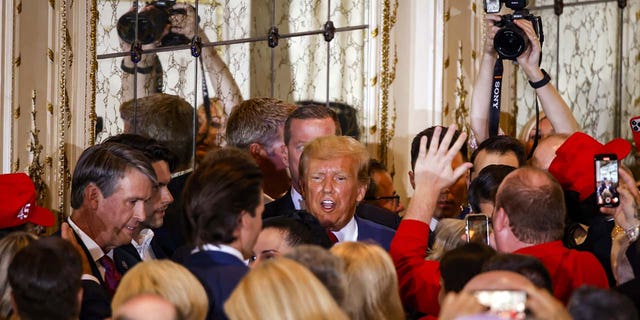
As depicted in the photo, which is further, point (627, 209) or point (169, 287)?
point (627, 209)

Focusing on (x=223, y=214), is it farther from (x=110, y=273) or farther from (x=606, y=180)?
(x=606, y=180)

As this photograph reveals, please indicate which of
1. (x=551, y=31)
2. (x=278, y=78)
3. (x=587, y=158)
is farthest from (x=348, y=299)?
(x=551, y=31)

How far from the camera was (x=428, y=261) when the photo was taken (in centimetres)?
415

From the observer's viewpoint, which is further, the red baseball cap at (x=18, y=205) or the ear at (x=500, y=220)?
the red baseball cap at (x=18, y=205)

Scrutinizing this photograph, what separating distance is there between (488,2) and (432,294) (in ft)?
6.41

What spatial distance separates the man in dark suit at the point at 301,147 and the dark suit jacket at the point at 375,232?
0.27 m

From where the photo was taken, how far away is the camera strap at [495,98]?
18.6 ft

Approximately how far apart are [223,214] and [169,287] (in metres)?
0.45

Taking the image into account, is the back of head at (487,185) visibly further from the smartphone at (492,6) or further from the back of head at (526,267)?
the back of head at (526,267)

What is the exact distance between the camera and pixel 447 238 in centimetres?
441

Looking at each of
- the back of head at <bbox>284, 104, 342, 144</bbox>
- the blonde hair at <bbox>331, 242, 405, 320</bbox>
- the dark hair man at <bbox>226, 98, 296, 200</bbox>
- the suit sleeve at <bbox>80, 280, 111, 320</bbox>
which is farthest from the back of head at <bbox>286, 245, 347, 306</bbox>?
the dark hair man at <bbox>226, 98, 296, 200</bbox>

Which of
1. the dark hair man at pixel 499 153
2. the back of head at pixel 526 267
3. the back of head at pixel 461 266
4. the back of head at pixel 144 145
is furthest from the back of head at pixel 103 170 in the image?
Result: the dark hair man at pixel 499 153

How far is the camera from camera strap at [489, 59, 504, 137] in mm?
5656

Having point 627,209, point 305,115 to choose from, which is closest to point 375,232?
point 305,115
